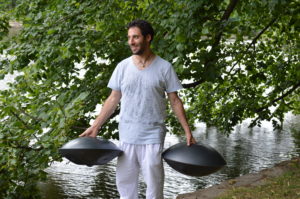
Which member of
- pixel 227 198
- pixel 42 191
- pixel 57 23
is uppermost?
pixel 57 23

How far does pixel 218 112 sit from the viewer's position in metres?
10.1

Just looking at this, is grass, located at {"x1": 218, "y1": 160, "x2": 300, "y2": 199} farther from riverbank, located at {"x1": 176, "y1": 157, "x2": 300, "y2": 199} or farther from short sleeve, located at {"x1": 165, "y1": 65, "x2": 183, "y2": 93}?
short sleeve, located at {"x1": 165, "y1": 65, "x2": 183, "y2": 93}

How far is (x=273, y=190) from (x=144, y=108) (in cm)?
284

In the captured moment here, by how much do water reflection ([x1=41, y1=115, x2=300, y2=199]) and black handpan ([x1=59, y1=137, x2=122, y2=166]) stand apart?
485cm

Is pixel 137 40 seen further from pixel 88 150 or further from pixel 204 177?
pixel 204 177

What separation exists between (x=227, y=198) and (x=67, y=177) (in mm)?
6426

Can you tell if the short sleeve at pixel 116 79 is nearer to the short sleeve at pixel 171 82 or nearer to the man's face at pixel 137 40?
the man's face at pixel 137 40

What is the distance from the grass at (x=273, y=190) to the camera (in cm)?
563

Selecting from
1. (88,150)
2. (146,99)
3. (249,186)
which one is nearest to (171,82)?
(146,99)

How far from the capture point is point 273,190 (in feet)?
19.2

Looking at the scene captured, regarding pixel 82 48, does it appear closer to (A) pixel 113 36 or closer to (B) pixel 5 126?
(A) pixel 113 36

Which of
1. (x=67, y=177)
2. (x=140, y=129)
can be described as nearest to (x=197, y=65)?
(x=140, y=129)

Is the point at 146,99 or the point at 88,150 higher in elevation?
the point at 146,99

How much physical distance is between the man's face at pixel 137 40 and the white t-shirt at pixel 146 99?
4.8 inches
